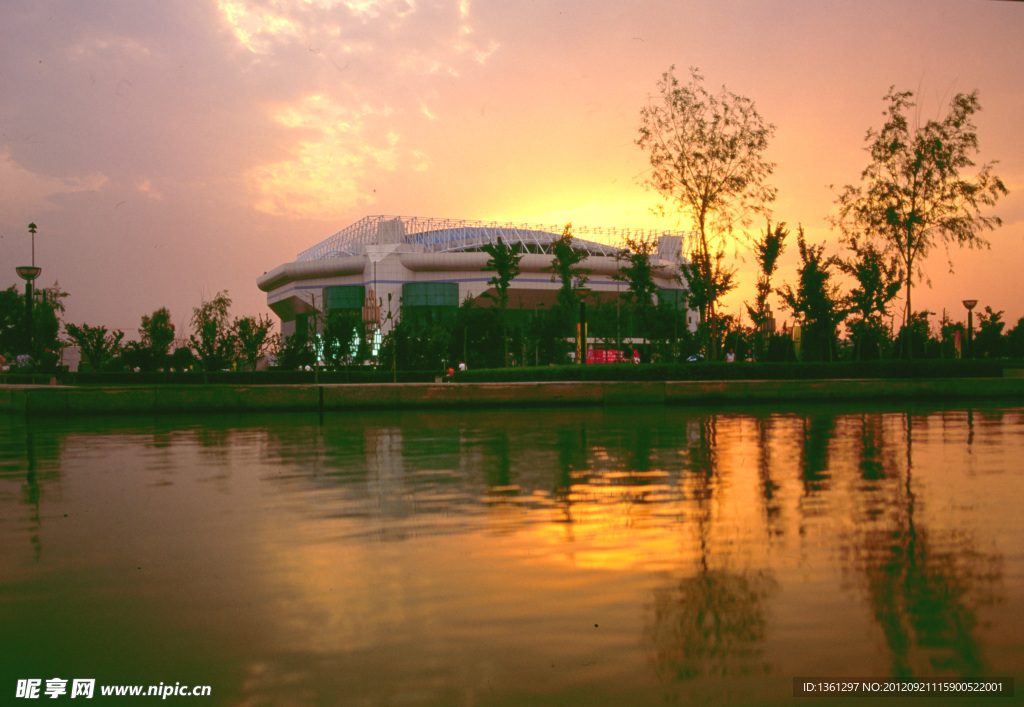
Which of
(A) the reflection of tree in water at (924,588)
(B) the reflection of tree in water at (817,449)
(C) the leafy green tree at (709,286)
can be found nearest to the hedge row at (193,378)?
(C) the leafy green tree at (709,286)

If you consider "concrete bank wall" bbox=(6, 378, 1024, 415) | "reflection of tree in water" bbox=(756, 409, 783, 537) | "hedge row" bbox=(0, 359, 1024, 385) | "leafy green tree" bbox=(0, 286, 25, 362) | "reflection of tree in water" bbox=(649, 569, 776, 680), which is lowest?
"reflection of tree in water" bbox=(649, 569, 776, 680)

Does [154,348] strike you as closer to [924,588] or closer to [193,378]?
[193,378]

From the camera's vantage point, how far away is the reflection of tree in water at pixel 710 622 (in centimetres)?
263

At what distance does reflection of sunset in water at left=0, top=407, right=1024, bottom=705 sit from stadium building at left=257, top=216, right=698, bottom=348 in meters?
59.6

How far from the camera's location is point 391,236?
251ft

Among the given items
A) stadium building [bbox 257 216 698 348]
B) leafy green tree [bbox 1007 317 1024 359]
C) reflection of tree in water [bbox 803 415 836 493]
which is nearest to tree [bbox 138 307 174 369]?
stadium building [bbox 257 216 698 348]

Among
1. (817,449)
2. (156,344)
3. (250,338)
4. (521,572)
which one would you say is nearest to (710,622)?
(521,572)

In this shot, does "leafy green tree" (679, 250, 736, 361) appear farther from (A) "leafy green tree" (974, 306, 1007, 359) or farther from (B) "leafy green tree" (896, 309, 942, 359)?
(A) "leafy green tree" (974, 306, 1007, 359)

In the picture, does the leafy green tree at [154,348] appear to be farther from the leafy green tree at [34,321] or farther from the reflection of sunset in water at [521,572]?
the reflection of sunset in water at [521,572]

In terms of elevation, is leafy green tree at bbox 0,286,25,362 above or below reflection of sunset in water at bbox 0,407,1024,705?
above

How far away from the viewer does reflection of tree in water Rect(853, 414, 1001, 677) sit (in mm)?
2666

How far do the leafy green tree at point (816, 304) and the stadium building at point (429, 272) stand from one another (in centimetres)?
3749

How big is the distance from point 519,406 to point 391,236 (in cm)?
6218

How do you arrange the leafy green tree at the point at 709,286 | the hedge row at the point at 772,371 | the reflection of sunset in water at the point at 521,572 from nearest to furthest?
the reflection of sunset in water at the point at 521,572
the hedge row at the point at 772,371
the leafy green tree at the point at 709,286
